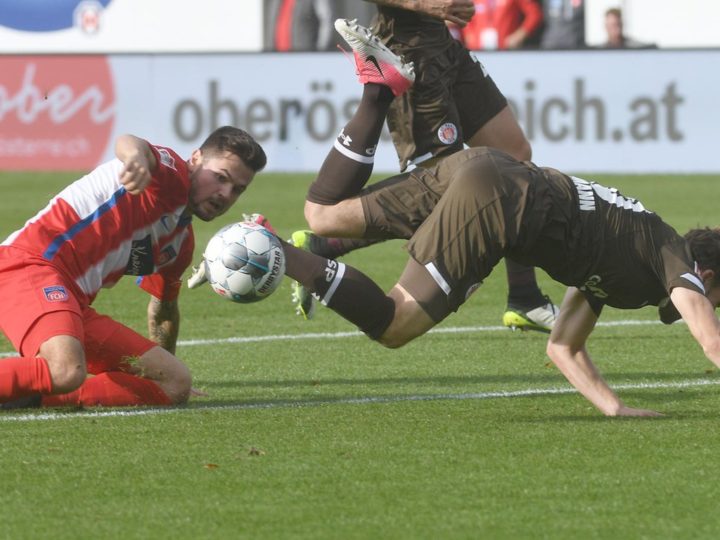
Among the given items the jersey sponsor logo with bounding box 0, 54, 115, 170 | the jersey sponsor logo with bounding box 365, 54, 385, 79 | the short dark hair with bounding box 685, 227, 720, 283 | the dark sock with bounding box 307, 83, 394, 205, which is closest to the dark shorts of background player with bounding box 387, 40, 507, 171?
the jersey sponsor logo with bounding box 365, 54, 385, 79

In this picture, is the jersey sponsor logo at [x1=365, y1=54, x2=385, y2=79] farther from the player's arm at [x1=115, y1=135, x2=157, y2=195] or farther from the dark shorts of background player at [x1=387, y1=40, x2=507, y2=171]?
the player's arm at [x1=115, y1=135, x2=157, y2=195]

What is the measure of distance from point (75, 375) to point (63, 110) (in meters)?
13.3

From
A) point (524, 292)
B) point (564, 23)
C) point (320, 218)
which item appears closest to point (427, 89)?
point (524, 292)

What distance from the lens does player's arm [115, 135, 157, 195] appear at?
583cm

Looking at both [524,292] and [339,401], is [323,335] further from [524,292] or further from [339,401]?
[339,401]

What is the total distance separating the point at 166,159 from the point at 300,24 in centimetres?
1748

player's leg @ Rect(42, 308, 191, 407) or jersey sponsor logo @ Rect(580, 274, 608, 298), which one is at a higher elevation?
jersey sponsor logo @ Rect(580, 274, 608, 298)

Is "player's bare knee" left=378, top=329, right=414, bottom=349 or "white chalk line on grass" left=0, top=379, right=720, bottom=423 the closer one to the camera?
"player's bare knee" left=378, top=329, right=414, bottom=349

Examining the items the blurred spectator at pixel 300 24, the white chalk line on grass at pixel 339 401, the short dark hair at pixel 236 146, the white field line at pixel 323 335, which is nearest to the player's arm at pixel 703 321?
the white chalk line on grass at pixel 339 401

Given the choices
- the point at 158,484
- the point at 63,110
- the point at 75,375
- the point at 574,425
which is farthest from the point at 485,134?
the point at 63,110

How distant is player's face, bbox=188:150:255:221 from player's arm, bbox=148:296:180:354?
0.67 m

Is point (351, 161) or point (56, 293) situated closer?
point (56, 293)

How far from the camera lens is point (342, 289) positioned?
5996 millimetres

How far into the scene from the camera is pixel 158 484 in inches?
195
